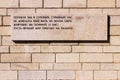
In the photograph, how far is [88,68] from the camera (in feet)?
13.6

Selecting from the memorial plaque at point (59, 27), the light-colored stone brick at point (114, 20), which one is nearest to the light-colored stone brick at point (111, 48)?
the memorial plaque at point (59, 27)

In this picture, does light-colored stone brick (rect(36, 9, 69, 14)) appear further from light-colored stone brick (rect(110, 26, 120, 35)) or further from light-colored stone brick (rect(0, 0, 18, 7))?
light-colored stone brick (rect(110, 26, 120, 35))

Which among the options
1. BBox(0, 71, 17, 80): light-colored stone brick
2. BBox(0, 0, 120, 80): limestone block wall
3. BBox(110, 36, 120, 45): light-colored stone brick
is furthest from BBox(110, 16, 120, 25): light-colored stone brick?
BBox(0, 71, 17, 80): light-colored stone brick

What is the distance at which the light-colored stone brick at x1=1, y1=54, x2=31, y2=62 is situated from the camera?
416 centimetres

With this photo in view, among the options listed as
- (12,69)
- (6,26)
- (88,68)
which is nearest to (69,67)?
(88,68)

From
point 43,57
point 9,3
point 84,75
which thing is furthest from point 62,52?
point 9,3

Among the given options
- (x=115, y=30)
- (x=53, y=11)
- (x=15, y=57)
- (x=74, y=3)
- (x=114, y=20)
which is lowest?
(x=15, y=57)

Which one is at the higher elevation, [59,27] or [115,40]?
[59,27]

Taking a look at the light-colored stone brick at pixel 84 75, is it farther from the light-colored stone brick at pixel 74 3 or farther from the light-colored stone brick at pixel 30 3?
the light-colored stone brick at pixel 30 3

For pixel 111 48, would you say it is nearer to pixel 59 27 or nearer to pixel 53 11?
pixel 59 27

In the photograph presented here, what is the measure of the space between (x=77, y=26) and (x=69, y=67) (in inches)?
24.3

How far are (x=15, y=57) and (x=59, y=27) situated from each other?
793 millimetres

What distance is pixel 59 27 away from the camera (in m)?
4.11

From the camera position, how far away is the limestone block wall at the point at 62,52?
414 cm
